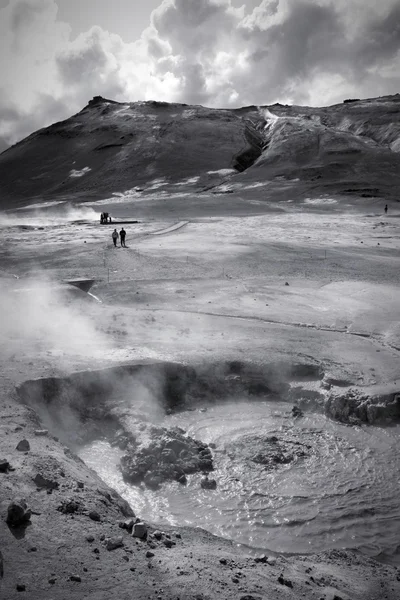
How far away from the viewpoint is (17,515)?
4.21 meters

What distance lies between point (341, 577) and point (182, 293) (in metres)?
10.2

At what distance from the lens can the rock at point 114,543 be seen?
4121mm

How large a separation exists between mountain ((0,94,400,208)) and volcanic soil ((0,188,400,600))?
27339 mm

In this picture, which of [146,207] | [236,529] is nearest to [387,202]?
[146,207]

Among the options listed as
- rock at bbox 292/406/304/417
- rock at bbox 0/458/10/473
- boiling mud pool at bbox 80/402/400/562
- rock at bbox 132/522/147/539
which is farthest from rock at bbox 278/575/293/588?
rock at bbox 292/406/304/417

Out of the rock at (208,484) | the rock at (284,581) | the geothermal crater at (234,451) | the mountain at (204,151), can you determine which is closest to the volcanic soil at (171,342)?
the rock at (284,581)

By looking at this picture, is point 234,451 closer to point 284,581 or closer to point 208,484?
point 208,484

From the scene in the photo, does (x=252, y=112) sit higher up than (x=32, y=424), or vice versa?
(x=252, y=112)

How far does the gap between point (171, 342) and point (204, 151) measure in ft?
201

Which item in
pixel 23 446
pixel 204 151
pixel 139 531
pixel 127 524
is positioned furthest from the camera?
pixel 204 151

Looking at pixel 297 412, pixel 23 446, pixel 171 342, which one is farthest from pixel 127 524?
pixel 171 342

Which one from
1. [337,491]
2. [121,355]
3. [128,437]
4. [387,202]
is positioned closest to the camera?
[337,491]

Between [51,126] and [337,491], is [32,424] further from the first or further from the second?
[51,126]

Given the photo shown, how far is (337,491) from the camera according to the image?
20.4 ft
